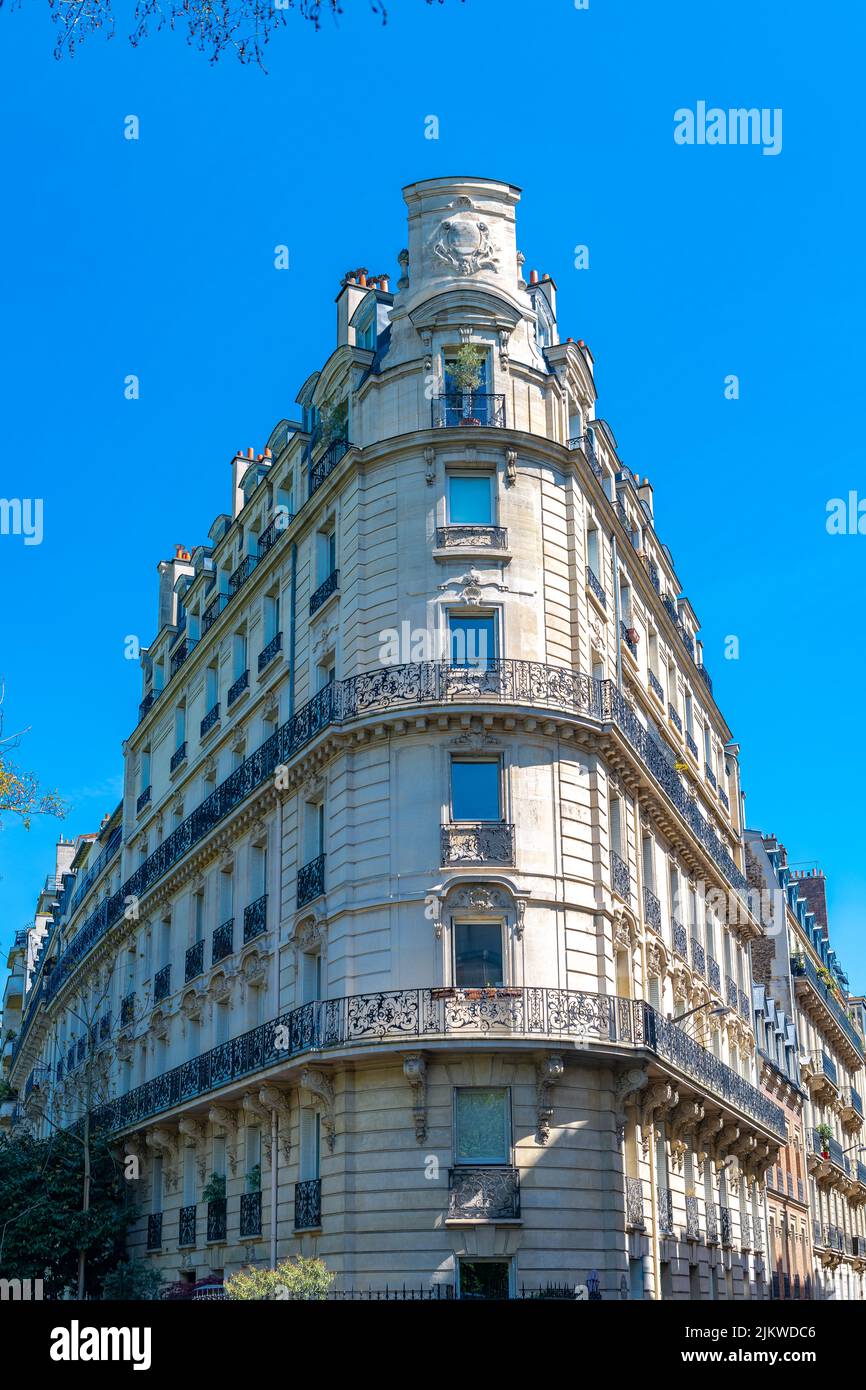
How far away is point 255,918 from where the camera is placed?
1272 inches

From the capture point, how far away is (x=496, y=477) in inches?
1148

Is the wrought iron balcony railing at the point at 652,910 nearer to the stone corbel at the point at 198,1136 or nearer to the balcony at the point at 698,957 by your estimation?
the balcony at the point at 698,957

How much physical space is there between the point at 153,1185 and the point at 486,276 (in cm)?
2251

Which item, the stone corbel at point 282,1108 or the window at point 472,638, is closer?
the window at point 472,638

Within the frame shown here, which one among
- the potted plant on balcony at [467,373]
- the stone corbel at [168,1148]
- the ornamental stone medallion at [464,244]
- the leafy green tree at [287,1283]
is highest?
the ornamental stone medallion at [464,244]

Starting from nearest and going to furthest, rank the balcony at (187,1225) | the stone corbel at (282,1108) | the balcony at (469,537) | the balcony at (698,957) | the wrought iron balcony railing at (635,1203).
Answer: the wrought iron balcony railing at (635,1203) → the stone corbel at (282,1108) → the balcony at (469,537) → the balcony at (187,1225) → the balcony at (698,957)

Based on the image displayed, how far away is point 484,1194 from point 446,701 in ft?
26.5

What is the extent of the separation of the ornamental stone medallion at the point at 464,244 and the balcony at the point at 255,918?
43.0 ft

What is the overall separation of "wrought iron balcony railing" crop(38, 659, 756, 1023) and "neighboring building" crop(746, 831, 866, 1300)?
706 inches

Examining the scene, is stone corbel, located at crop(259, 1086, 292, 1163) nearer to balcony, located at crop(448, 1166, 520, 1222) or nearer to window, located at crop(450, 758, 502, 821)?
balcony, located at crop(448, 1166, 520, 1222)

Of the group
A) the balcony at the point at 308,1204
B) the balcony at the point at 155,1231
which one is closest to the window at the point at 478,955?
the balcony at the point at 308,1204

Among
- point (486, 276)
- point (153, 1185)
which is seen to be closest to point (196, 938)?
point (153, 1185)

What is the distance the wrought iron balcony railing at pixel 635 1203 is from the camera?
86.8 feet
